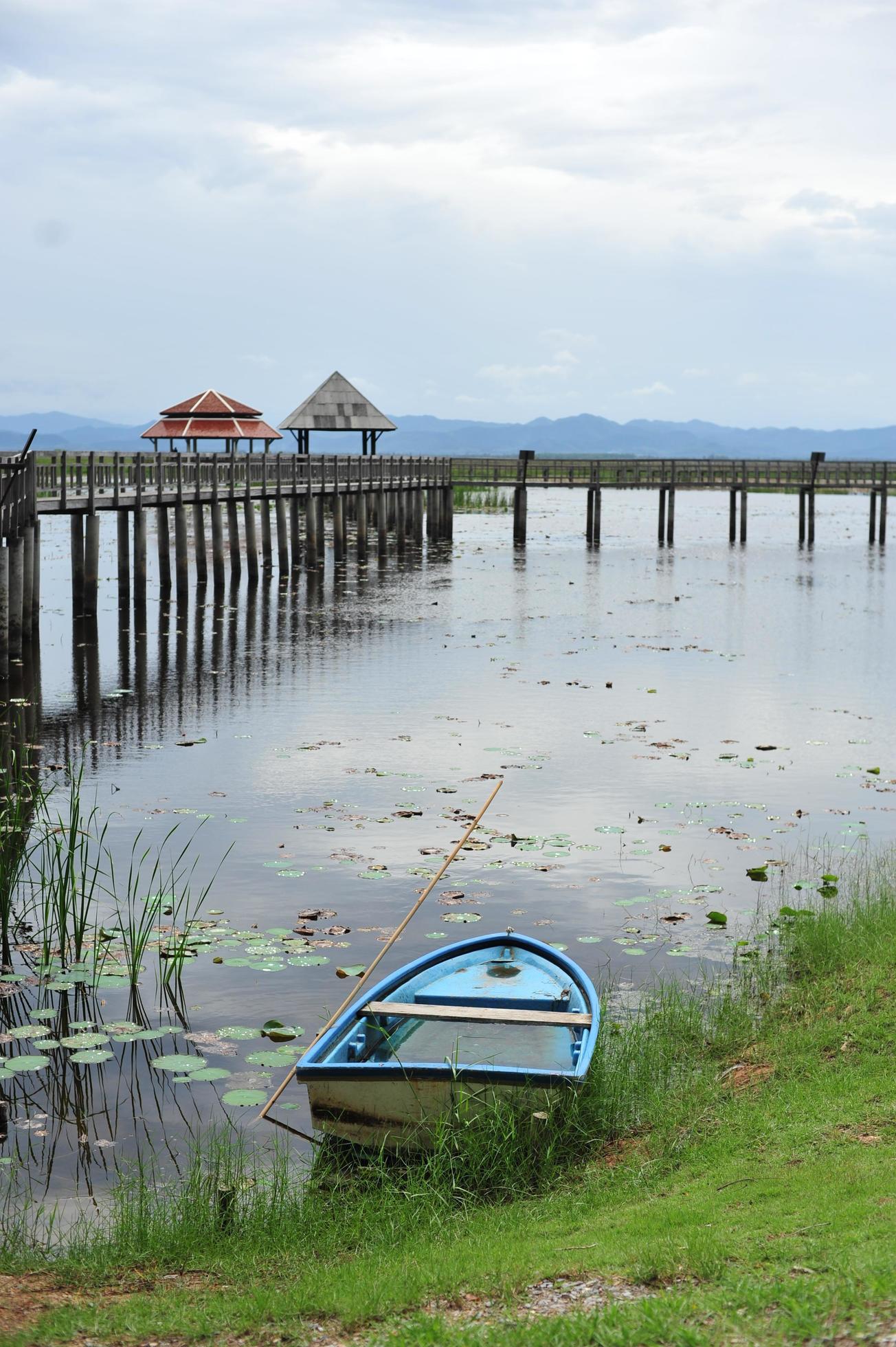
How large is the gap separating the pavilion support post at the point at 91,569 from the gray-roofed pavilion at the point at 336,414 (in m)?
30.6

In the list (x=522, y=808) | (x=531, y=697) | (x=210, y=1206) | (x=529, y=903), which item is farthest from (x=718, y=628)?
(x=210, y=1206)

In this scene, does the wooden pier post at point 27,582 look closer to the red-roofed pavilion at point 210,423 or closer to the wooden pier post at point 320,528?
the wooden pier post at point 320,528

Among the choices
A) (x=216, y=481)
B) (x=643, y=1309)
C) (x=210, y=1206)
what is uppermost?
(x=216, y=481)

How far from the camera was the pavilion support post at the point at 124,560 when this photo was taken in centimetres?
2948

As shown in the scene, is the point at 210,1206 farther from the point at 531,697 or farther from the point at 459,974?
the point at 531,697

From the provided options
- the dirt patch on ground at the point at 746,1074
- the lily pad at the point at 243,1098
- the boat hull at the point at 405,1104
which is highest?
the boat hull at the point at 405,1104

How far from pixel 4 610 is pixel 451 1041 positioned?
1651cm

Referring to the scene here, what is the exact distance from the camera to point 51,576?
135 ft

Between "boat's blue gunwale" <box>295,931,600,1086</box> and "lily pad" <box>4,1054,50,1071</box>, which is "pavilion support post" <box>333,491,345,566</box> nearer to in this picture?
"lily pad" <box>4,1054,50,1071</box>

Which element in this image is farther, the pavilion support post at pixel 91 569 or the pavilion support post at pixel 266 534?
the pavilion support post at pixel 266 534

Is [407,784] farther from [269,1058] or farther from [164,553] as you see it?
[164,553]

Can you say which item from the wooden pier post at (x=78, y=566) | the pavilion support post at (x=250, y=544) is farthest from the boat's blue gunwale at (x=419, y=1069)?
the pavilion support post at (x=250, y=544)

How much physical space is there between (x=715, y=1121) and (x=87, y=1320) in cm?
327

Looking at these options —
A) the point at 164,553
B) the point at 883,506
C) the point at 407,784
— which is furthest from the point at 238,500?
the point at 883,506
